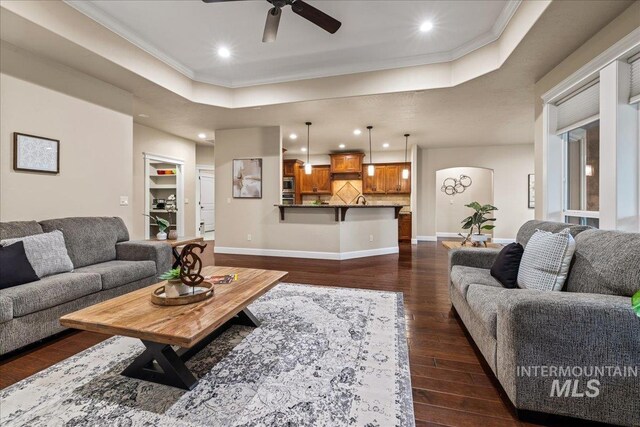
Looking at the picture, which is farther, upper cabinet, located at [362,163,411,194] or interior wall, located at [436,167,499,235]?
interior wall, located at [436,167,499,235]

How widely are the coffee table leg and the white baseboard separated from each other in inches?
155

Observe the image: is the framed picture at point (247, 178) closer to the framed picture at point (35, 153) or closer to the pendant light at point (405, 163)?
the framed picture at point (35, 153)

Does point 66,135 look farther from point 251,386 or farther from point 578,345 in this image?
point 578,345

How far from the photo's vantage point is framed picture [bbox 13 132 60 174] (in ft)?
9.29

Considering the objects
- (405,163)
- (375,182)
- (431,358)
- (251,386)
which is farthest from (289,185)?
(251,386)

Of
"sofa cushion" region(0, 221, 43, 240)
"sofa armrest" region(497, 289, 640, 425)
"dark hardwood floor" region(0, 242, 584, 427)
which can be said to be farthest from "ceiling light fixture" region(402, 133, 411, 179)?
"sofa cushion" region(0, 221, 43, 240)

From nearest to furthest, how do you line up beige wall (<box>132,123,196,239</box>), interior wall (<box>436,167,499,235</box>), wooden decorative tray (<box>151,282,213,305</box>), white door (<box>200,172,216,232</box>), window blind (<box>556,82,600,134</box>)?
wooden decorative tray (<box>151,282,213,305</box>)
window blind (<box>556,82,600,134</box>)
beige wall (<box>132,123,196,239</box>)
white door (<box>200,172,216,232</box>)
interior wall (<box>436,167,499,235</box>)

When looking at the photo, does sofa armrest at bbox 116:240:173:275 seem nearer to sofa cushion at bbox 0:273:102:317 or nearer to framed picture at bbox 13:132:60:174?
sofa cushion at bbox 0:273:102:317

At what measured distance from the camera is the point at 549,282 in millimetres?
1783

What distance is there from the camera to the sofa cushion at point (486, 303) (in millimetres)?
1619

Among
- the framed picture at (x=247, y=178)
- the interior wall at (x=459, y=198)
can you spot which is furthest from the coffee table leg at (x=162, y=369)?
the interior wall at (x=459, y=198)

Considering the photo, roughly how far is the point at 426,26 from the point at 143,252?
4171 mm

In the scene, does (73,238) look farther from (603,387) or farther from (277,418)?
(603,387)

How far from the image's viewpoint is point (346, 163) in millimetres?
8289
